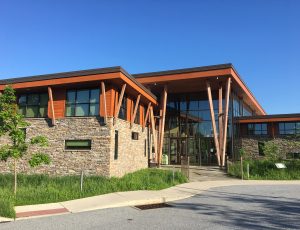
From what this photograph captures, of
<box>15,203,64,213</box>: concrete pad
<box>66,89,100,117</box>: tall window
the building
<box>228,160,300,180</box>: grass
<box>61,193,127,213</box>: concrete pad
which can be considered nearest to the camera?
<box>15,203,64,213</box>: concrete pad

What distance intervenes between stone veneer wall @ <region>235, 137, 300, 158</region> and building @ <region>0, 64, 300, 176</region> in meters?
0.11

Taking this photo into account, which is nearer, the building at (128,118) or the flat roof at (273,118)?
the building at (128,118)

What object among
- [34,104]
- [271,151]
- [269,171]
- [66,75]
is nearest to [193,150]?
[271,151]

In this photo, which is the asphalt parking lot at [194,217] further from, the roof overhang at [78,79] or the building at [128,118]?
the roof overhang at [78,79]

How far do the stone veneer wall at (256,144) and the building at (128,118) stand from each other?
111 mm

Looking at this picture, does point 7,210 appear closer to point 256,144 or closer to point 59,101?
point 59,101

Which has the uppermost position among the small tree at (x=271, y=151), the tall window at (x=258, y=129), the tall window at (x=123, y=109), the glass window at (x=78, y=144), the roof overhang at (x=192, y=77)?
the roof overhang at (x=192, y=77)

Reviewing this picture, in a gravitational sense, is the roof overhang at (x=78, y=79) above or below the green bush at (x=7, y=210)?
above

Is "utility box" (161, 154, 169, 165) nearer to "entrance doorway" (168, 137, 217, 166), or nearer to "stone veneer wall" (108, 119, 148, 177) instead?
"entrance doorway" (168, 137, 217, 166)

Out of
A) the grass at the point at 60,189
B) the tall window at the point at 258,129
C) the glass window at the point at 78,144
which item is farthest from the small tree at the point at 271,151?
the glass window at the point at 78,144

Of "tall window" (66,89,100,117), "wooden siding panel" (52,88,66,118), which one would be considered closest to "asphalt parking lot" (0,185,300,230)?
"tall window" (66,89,100,117)

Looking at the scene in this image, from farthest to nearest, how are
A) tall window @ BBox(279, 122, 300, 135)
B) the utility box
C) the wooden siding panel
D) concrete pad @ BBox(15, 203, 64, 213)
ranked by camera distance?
tall window @ BBox(279, 122, 300, 135), the utility box, the wooden siding panel, concrete pad @ BBox(15, 203, 64, 213)

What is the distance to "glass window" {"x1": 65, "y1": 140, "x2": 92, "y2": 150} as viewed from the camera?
18859 mm

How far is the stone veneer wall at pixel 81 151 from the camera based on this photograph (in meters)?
18.4
